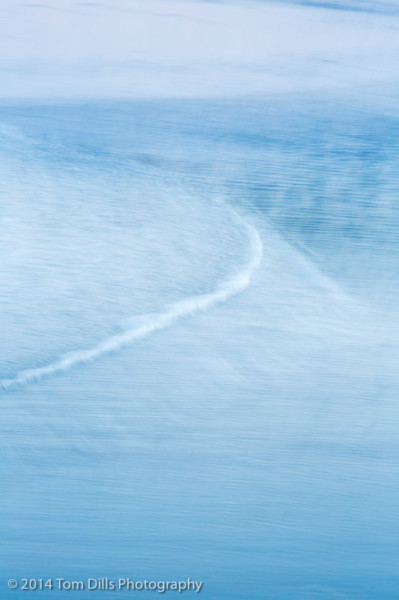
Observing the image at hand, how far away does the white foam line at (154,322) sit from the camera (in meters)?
0.88

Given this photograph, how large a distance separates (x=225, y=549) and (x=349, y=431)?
218mm

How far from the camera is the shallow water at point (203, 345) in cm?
76

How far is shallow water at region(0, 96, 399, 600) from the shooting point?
0.76 meters

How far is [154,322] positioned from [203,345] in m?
0.08

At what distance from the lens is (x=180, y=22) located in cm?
109

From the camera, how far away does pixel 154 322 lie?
0.94m

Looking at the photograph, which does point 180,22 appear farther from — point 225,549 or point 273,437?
point 225,549

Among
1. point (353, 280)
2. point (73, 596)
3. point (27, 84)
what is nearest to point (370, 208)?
point (353, 280)

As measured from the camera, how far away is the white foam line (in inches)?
34.5

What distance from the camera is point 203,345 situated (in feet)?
2.99

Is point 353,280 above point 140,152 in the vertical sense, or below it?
below

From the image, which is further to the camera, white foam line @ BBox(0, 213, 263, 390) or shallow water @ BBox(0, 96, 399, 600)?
white foam line @ BBox(0, 213, 263, 390)

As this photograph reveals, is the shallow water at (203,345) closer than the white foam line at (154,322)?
Yes

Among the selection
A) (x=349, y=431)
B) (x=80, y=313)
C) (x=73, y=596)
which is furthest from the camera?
(x=80, y=313)
